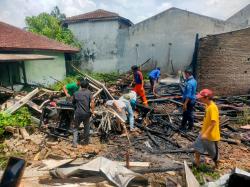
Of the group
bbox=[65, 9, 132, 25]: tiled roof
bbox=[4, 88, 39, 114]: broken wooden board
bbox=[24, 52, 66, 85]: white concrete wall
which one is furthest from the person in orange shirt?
bbox=[65, 9, 132, 25]: tiled roof

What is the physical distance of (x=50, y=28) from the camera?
3030cm

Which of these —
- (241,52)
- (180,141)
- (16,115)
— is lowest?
(180,141)

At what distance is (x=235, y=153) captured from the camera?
7.12 metres

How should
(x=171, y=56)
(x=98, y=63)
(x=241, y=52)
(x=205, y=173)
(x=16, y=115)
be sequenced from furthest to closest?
1. (x=98, y=63)
2. (x=171, y=56)
3. (x=241, y=52)
4. (x=16, y=115)
5. (x=205, y=173)

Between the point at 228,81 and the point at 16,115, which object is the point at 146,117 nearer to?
the point at 16,115

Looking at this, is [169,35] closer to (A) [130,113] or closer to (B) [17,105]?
(A) [130,113]

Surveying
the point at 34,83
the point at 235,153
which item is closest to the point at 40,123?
the point at 235,153

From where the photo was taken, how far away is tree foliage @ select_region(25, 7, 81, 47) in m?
24.1

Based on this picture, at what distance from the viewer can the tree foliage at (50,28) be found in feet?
79.2

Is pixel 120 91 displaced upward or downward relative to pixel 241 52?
downward

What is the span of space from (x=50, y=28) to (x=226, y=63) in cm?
2269

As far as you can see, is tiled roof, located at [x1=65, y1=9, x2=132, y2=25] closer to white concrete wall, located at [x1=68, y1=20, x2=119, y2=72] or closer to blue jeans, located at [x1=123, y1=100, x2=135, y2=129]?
white concrete wall, located at [x1=68, y1=20, x2=119, y2=72]

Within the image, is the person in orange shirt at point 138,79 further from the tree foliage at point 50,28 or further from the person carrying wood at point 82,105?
the tree foliage at point 50,28

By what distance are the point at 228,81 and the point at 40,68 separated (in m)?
10.9
